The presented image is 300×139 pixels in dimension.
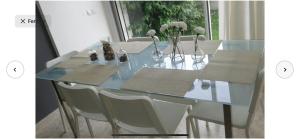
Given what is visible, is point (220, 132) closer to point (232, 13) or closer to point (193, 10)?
point (232, 13)

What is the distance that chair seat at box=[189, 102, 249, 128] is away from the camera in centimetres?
119

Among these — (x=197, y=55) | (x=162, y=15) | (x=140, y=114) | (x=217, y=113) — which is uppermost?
(x=162, y=15)

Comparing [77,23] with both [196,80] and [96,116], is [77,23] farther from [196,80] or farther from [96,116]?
[196,80]

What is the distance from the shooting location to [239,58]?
1.29m

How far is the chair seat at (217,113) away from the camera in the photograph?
47.0 inches

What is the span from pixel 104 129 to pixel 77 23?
1.26 m

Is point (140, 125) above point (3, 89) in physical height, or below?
below

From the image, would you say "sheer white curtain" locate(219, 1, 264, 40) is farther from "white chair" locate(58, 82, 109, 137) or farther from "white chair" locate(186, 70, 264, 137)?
"white chair" locate(58, 82, 109, 137)

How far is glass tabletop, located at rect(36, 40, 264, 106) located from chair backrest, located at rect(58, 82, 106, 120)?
8cm

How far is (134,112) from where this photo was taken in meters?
1.10

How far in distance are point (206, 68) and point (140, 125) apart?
461 mm

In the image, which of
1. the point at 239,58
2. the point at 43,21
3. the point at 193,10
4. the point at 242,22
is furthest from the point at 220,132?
the point at 43,21
